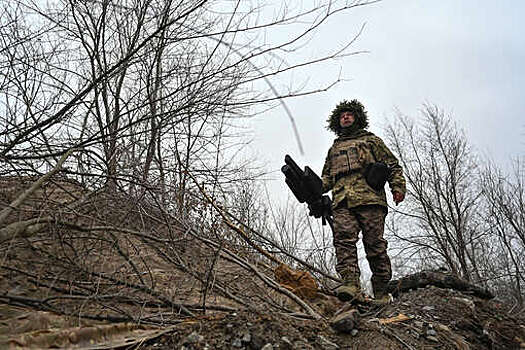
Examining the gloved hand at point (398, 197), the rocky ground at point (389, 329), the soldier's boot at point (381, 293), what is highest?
the gloved hand at point (398, 197)

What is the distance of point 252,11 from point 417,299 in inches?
92.2

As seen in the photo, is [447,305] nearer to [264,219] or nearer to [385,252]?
[385,252]

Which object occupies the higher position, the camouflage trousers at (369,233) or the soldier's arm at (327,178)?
the soldier's arm at (327,178)

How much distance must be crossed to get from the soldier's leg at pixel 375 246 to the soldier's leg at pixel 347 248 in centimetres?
9

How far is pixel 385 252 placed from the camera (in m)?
3.57

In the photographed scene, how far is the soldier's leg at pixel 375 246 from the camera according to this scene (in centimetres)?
356

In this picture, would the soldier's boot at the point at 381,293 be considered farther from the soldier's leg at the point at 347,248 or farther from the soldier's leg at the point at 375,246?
the soldier's leg at the point at 347,248

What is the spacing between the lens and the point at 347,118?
4.07 metres

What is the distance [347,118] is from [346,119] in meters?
0.01

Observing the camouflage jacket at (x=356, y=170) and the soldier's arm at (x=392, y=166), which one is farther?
the soldier's arm at (x=392, y=166)

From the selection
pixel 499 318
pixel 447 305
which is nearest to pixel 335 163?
pixel 447 305

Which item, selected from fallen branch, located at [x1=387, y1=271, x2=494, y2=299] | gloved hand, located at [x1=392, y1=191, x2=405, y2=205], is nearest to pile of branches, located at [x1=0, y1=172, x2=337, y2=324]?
fallen branch, located at [x1=387, y1=271, x2=494, y2=299]

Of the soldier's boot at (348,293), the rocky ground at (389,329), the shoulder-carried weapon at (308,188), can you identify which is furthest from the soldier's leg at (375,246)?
the shoulder-carried weapon at (308,188)

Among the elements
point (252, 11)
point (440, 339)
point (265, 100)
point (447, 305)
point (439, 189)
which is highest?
point (439, 189)
